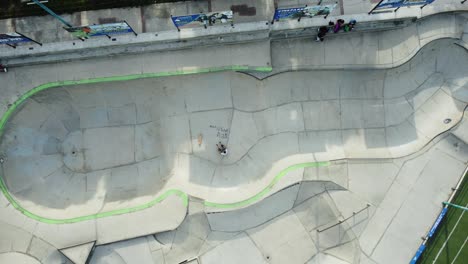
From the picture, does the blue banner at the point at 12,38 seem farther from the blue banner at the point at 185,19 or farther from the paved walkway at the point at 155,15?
the blue banner at the point at 185,19

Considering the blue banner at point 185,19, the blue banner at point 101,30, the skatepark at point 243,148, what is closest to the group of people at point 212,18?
the blue banner at point 185,19

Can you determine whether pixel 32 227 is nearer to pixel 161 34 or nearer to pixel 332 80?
pixel 161 34

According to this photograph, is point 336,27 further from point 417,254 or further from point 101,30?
point 417,254

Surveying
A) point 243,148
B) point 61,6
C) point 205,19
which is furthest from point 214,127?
point 61,6

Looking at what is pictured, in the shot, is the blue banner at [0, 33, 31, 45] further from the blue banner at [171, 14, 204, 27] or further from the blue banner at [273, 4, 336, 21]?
the blue banner at [273, 4, 336, 21]

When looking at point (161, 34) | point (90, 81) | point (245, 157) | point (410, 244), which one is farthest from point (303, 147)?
point (90, 81)

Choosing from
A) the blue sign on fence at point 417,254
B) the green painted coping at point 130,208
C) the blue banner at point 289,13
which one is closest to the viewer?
the blue banner at point 289,13
